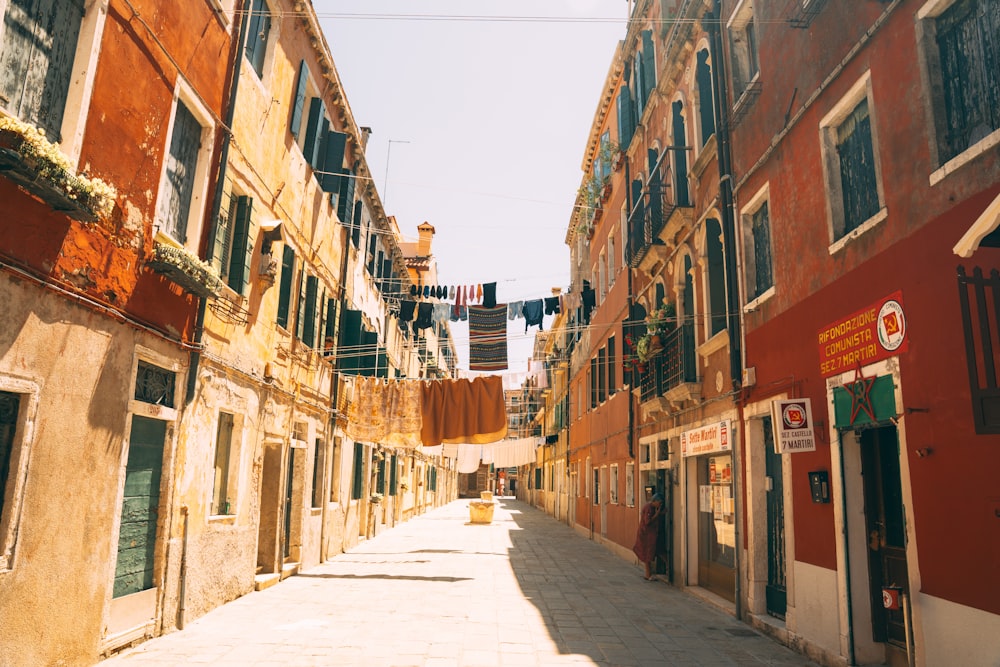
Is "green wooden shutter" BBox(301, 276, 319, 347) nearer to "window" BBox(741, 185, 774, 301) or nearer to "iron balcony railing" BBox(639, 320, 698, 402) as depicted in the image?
→ "iron balcony railing" BBox(639, 320, 698, 402)

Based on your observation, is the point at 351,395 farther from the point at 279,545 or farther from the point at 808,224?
the point at 808,224

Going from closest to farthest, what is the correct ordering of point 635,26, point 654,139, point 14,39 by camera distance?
point 14,39, point 654,139, point 635,26

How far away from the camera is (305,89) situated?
12164 millimetres

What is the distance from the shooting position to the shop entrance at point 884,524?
252 inches

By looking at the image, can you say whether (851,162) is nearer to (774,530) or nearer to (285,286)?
(774,530)

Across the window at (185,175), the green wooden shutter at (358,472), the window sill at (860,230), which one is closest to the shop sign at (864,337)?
the window sill at (860,230)

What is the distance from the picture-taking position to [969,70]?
520cm

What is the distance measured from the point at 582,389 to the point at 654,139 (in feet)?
39.7

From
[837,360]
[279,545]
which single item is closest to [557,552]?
[279,545]

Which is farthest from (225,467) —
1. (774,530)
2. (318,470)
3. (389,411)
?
(774,530)

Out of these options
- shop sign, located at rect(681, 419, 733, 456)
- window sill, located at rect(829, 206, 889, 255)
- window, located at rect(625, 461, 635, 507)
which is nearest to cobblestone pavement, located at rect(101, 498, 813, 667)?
window, located at rect(625, 461, 635, 507)

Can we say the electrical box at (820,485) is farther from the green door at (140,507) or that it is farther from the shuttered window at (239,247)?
the shuttered window at (239,247)

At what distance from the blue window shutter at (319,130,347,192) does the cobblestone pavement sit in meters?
7.54

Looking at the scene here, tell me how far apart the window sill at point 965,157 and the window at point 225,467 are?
8541mm
